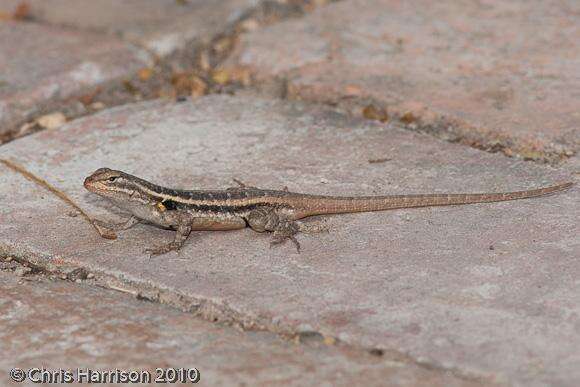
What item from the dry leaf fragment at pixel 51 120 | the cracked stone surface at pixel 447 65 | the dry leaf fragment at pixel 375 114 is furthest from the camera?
the dry leaf fragment at pixel 51 120

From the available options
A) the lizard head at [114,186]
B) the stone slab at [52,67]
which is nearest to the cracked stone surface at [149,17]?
the stone slab at [52,67]

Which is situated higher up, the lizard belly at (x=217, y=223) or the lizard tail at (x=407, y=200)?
the lizard tail at (x=407, y=200)

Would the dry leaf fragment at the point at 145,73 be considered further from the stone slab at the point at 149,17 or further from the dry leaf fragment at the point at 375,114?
the dry leaf fragment at the point at 375,114

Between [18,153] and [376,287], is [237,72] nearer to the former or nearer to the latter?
[18,153]

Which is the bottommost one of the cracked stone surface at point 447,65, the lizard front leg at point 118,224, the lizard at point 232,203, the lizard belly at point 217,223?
the lizard front leg at point 118,224

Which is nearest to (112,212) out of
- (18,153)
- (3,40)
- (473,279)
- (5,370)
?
(18,153)

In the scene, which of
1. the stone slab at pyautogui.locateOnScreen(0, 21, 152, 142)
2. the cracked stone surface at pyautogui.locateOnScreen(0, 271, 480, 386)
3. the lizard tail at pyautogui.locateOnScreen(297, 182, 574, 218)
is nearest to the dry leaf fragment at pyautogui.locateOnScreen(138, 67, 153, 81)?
the stone slab at pyautogui.locateOnScreen(0, 21, 152, 142)
